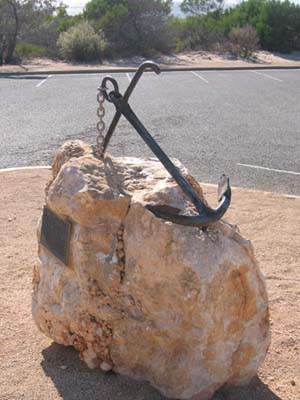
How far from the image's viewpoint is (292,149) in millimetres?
10188

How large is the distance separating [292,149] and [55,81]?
981 cm

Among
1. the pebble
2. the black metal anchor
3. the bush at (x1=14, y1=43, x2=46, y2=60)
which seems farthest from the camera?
the bush at (x1=14, y1=43, x2=46, y2=60)

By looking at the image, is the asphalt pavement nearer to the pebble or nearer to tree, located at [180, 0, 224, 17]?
the pebble

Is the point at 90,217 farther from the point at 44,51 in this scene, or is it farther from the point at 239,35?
the point at 239,35

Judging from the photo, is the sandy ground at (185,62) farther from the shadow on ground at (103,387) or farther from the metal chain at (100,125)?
the shadow on ground at (103,387)

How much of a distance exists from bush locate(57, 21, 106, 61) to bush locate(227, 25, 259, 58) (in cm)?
636

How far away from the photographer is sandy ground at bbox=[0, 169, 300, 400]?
3.36m

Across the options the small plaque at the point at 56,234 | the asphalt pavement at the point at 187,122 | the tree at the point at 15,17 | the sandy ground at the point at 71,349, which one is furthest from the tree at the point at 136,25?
the small plaque at the point at 56,234

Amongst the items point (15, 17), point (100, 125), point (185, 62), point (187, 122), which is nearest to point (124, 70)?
point (185, 62)

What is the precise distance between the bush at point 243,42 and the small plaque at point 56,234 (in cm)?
2462

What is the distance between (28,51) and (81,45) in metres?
2.58

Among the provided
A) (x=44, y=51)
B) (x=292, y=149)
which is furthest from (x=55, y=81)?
(x=292, y=149)

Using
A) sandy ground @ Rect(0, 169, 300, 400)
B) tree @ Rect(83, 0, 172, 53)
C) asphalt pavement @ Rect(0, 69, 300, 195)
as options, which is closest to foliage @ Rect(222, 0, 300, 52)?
tree @ Rect(83, 0, 172, 53)

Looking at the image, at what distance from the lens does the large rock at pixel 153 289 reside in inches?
120
